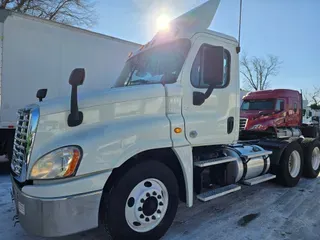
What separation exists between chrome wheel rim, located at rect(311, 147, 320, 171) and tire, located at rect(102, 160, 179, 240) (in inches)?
196

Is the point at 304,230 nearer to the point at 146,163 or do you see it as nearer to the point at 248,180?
the point at 248,180

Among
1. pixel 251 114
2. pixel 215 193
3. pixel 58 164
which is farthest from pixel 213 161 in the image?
pixel 251 114

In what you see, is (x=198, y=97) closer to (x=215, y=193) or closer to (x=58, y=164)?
(x=215, y=193)

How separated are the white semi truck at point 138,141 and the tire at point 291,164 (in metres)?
1.88

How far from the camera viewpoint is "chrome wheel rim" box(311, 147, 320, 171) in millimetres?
6715

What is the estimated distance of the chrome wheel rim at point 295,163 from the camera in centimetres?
600

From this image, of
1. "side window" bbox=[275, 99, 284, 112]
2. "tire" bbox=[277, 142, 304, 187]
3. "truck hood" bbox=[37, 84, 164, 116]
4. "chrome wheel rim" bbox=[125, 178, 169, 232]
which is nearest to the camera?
"truck hood" bbox=[37, 84, 164, 116]

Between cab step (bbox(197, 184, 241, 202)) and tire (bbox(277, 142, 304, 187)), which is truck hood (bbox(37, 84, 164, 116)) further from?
tire (bbox(277, 142, 304, 187))

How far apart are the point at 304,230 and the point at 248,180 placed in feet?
4.15

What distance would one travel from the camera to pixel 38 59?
21.2 ft

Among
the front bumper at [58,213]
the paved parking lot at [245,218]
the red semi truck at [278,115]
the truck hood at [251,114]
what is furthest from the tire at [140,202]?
the truck hood at [251,114]

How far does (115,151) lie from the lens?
2.76m

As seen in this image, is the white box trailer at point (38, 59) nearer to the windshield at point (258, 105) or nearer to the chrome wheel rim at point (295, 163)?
the windshield at point (258, 105)

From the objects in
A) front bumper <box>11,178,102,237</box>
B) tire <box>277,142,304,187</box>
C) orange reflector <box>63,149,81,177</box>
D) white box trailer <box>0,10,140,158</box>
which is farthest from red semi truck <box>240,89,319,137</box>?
orange reflector <box>63,149,81,177</box>
